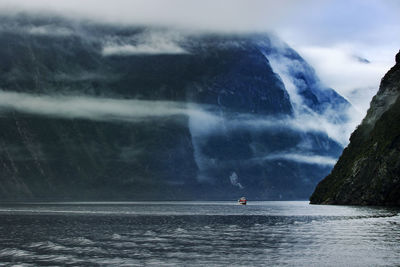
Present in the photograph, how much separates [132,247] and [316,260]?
31.5m

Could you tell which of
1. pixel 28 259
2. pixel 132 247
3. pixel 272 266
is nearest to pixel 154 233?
pixel 132 247

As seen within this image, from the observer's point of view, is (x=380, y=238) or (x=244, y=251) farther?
(x=380, y=238)

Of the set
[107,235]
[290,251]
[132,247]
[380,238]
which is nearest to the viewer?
[290,251]

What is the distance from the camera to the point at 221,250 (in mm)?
96312

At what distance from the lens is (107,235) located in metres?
126

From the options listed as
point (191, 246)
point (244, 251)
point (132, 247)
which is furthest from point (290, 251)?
point (132, 247)

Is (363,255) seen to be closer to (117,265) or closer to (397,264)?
(397,264)

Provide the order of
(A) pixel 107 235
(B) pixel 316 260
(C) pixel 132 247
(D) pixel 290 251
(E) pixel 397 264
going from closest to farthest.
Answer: (E) pixel 397 264, (B) pixel 316 260, (D) pixel 290 251, (C) pixel 132 247, (A) pixel 107 235

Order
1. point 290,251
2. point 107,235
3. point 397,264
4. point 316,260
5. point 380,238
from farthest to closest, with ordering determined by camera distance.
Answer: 1. point 107,235
2. point 380,238
3. point 290,251
4. point 316,260
5. point 397,264

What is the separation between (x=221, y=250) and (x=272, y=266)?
18567mm

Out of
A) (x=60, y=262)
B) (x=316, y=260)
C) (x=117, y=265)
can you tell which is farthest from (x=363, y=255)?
(x=60, y=262)

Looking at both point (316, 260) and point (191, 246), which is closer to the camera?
point (316, 260)

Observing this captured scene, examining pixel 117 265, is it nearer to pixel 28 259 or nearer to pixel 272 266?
pixel 28 259

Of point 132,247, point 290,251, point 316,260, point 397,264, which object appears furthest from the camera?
point 132,247
